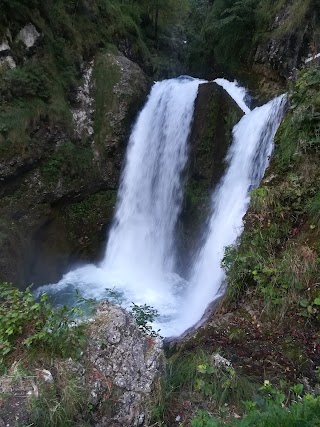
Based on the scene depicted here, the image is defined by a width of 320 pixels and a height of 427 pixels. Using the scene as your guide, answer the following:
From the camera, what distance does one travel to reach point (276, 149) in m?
5.68

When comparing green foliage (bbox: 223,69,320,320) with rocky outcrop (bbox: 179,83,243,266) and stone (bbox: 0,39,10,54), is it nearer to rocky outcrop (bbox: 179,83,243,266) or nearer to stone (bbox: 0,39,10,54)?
rocky outcrop (bbox: 179,83,243,266)

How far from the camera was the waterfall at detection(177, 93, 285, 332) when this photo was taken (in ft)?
22.5

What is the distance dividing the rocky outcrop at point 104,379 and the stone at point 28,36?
7858mm

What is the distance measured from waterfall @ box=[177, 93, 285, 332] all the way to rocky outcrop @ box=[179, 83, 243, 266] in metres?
0.36

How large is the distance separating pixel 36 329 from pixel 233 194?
553 centimetres

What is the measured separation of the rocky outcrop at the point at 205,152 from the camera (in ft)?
28.4

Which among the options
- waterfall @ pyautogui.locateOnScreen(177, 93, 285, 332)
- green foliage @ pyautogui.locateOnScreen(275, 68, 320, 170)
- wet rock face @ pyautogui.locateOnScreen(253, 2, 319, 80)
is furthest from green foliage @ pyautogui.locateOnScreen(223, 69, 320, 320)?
wet rock face @ pyautogui.locateOnScreen(253, 2, 319, 80)

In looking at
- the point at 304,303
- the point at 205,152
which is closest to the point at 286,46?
the point at 205,152

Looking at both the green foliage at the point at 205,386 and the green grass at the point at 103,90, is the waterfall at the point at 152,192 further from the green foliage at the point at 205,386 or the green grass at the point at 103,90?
the green foliage at the point at 205,386

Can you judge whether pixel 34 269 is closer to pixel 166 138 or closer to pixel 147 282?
pixel 147 282

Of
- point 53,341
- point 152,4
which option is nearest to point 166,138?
point 53,341

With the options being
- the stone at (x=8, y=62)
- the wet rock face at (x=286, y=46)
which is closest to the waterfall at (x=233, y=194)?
the wet rock face at (x=286, y=46)

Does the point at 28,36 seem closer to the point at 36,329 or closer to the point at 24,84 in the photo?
the point at 24,84

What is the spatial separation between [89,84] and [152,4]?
7795mm
